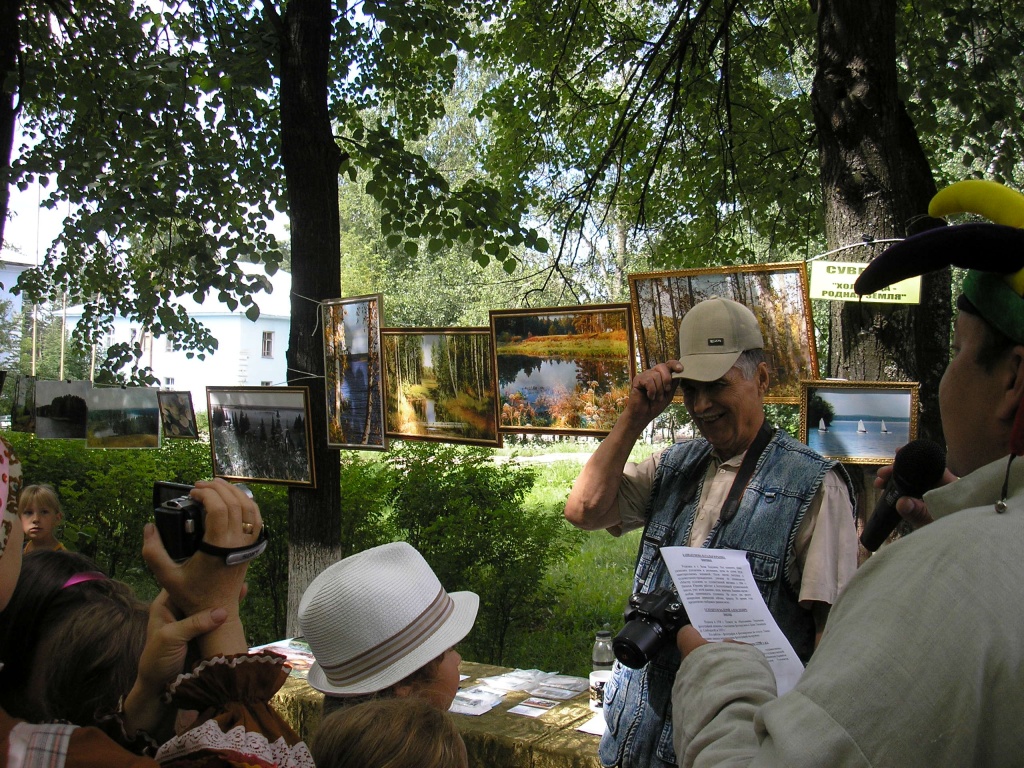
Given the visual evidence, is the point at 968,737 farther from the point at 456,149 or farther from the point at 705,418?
the point at 456,149

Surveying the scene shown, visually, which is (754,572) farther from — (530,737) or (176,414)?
(176,414)

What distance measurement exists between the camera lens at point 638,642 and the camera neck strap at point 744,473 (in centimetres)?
59

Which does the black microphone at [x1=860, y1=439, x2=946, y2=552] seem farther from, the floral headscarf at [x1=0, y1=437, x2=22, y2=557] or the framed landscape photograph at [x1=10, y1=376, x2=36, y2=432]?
the framed landscape photograph at [x1=10, y1=376, x2=36, y2=432]

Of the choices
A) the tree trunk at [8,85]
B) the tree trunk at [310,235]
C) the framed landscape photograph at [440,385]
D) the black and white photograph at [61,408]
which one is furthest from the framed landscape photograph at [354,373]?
the tree trunk at [8,85]

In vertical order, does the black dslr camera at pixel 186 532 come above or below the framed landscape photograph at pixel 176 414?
below

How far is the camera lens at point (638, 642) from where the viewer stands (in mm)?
1779

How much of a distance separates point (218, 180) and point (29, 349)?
4689 centimetres

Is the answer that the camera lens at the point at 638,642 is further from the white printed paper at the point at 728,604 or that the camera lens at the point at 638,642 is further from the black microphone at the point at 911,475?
the black microphone at the point at 911,475

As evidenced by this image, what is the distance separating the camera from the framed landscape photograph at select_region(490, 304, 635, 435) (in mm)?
3699

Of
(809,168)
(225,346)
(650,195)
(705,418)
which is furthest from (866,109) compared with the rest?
(225,346)

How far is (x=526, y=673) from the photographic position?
397cm

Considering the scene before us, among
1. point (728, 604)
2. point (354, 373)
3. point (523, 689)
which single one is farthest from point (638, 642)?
point (354, 373)

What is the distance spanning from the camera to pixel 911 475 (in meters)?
2.08

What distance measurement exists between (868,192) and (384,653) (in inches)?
103
